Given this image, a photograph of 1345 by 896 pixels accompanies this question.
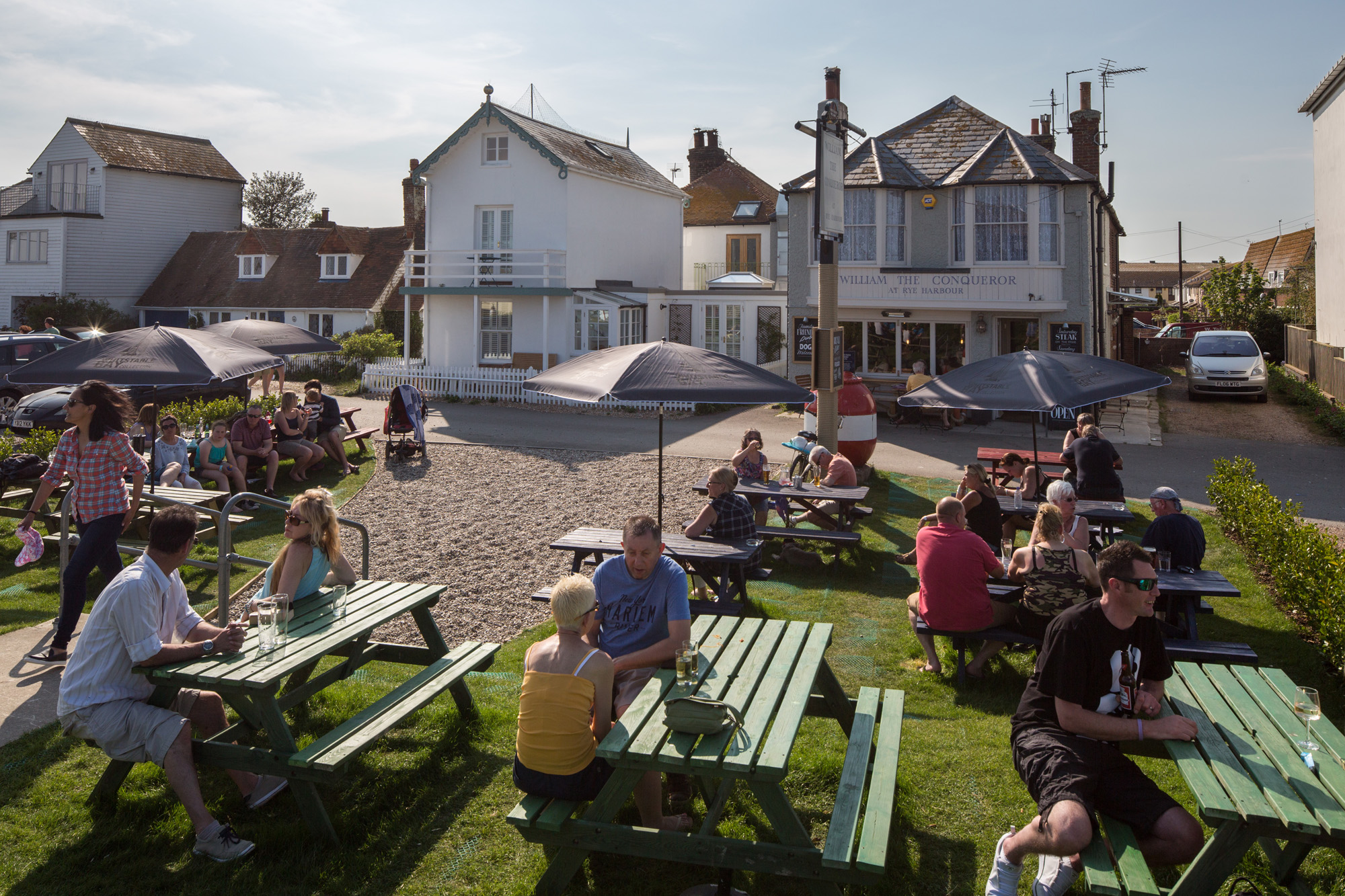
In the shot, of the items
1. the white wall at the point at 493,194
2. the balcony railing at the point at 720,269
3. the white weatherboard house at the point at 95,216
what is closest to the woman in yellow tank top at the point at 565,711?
the white wall at the point at 493,194

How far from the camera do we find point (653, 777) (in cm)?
426

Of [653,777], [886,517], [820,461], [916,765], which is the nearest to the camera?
[653,777]

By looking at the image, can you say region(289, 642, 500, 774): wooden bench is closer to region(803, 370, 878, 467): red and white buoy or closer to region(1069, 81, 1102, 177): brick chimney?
region(803, 370, 878, 467): red and white buoy

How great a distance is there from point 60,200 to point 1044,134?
1474 inches

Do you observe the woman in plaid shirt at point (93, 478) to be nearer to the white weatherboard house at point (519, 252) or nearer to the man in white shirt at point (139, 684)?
the man in white shirt at point (139, 684)

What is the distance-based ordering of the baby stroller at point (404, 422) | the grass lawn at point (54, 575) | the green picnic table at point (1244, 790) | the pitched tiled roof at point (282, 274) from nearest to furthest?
the green picnic table at point (1244, 790) < the grass lawn at point (54, 575) < the baby stroller at point (404, 422) < the pitched tiled roof at point (282, 274)

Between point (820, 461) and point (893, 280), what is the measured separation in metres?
12.9

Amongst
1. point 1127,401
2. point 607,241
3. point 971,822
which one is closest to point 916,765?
point 971,822

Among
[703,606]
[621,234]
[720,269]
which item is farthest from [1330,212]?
[703,606]

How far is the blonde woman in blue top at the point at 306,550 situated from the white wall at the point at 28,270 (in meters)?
39.2

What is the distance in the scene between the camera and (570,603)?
4.29 m

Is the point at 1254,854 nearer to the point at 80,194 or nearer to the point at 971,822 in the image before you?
the point at 971,822

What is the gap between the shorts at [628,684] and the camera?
484 cm

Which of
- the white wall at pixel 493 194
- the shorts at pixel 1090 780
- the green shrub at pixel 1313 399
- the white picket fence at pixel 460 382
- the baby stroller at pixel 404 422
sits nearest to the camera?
the shorts at pixel 1090 780
